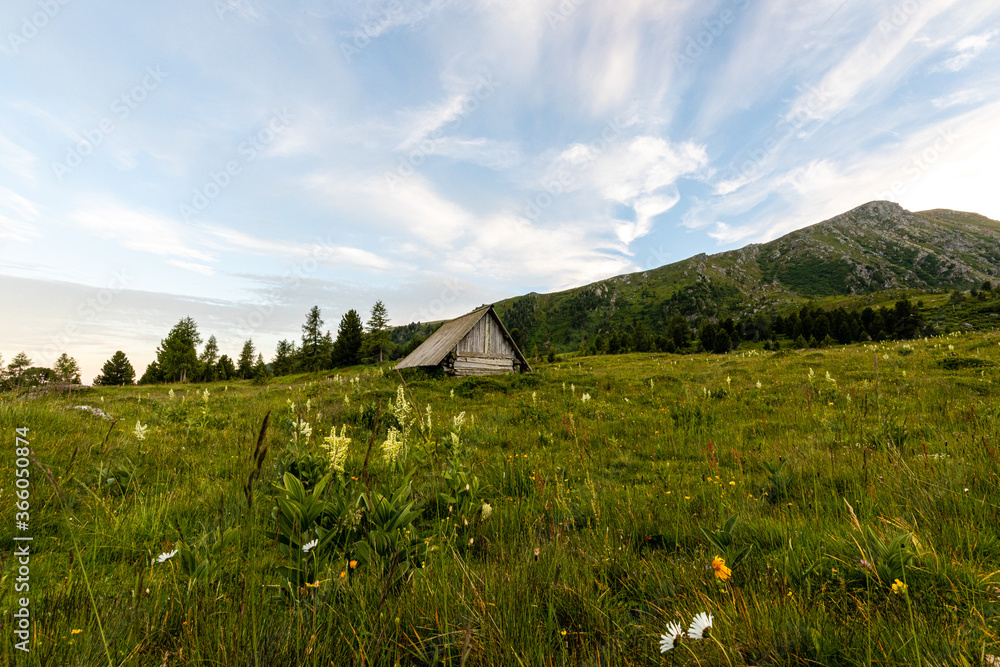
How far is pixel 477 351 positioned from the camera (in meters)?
26.0

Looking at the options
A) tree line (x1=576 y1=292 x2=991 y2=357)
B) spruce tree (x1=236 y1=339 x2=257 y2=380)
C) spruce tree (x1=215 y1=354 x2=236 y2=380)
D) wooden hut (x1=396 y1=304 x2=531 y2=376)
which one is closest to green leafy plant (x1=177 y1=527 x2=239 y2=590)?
wooden hut (x1=396 y1=304 x2=531 y2=376)

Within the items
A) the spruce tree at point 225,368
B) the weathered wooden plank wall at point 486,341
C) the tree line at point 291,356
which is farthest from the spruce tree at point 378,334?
the weathered wooden plank wall at point 486,341

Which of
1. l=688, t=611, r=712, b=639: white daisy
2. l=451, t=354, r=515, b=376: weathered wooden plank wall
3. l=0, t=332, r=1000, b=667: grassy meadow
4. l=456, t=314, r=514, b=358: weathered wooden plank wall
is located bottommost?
l=0, t=332, r=1000, b=667: grassy meadow

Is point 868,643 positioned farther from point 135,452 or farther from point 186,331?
point 186,331

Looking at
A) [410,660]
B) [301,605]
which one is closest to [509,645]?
[410,660]

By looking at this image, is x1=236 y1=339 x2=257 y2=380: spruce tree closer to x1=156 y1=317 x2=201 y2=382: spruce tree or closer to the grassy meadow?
x1=156 y1=317 x2=201 y2=382: spruce tree

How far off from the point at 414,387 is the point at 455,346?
761cm

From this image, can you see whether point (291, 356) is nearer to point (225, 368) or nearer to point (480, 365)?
point (225, 368)

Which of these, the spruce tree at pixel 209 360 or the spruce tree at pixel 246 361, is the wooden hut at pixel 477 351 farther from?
the spruce tree at pixel 246 361

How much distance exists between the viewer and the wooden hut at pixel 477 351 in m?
24.8

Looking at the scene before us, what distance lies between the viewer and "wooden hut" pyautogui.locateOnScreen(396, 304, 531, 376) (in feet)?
81.2

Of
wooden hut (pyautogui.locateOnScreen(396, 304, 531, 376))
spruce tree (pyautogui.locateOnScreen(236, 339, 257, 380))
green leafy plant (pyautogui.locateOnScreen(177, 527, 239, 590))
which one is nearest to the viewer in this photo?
green leafy plant (pyautogui.locateOnScreen(177, 527, 239, 590))

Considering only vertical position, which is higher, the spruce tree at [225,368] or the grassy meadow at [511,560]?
the spruce tree at [225,368]

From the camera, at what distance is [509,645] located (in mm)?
1566
